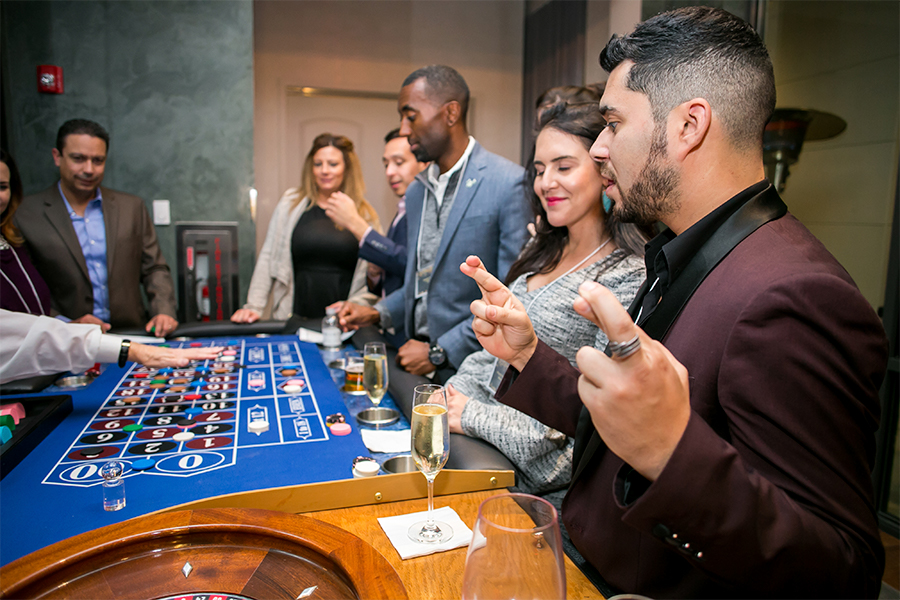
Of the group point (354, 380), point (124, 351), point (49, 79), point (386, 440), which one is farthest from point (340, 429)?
point (49, 79)

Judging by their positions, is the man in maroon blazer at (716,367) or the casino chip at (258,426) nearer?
the man in maroon blazer at (716,367)

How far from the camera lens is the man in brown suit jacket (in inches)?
122

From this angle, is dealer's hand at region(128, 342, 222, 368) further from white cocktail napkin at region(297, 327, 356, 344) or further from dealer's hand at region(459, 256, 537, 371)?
dealer's hand at region(459, 256, 537, 371)

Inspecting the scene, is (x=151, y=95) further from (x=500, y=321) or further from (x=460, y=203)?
(x=500, y=321)

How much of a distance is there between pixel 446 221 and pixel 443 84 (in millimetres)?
653

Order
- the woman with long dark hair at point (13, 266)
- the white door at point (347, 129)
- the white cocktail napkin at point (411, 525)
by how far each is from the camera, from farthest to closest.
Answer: the white door at point (347, 129) → the woman with long dark hair at point (13, 266) → the white cocktail napkin at point (411, 525)

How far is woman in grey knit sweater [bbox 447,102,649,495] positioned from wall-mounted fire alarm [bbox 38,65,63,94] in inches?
135

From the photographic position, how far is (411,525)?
3.35 feet

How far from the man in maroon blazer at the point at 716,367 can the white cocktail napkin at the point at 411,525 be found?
202 mm

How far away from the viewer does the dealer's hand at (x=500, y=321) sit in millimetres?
→ 1100

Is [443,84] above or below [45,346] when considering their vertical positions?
above

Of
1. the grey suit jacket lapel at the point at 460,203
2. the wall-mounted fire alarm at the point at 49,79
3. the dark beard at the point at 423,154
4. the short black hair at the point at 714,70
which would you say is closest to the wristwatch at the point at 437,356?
the grey suit jacket lapel at the point at 460,203

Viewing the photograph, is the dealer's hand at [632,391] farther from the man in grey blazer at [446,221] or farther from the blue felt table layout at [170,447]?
the man in grey blazer at [446,221]

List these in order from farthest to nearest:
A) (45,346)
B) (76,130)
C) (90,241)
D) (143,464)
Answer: (90,241) < (76,130) < (45,346) < (143,464)
